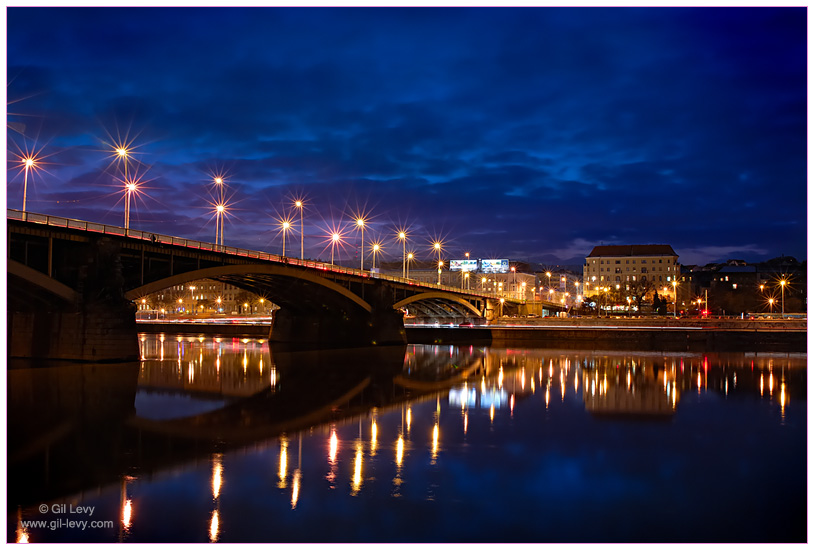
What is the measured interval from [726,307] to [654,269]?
128ft

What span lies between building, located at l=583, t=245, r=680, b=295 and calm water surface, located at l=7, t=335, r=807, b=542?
150m

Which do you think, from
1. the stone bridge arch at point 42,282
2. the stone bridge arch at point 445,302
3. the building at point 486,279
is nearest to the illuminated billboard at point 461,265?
the building at point 486,279

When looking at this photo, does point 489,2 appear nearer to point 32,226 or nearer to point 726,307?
point 32,226

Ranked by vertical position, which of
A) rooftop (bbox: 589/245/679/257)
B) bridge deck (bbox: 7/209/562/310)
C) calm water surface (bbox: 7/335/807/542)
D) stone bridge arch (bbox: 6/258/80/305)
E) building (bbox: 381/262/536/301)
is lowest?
calm water surface (bbox: 7/335/807/542)

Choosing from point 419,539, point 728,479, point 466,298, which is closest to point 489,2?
point 419,539

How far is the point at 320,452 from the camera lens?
55.6ft

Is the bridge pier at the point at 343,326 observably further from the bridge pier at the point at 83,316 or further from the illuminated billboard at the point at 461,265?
the illuminated billboard at the point at 461,265

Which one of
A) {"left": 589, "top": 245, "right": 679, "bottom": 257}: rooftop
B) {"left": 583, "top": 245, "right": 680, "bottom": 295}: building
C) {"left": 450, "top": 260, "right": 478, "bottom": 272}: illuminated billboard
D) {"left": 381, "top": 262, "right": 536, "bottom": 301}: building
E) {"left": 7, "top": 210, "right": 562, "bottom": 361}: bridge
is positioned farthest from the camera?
{"left": 381, "top": 262, "right": 536, "bottom": 301}: building

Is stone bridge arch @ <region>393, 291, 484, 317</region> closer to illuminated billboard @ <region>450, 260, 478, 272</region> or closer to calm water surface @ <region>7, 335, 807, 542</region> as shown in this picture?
calm water surface @ <region>7, 335, 807, 542</region>

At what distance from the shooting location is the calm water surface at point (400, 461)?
1174 centimetres

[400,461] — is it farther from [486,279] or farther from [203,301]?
[486,279]

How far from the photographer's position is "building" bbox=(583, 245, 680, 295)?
176 m

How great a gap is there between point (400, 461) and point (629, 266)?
571 ft


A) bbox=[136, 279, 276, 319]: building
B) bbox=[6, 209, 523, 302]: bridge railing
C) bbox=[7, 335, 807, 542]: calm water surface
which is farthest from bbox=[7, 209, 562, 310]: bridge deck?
bbox=[136, 279, 276, 319]: building
